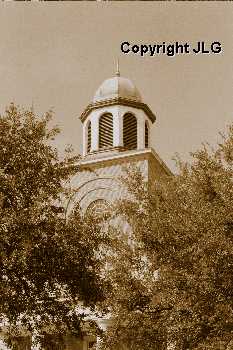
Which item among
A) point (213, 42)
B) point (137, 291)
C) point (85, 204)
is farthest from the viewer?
point (85, 204)

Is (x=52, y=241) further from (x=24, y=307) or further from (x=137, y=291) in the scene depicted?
(x=137, y=291)

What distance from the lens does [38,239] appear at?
15.3 meters

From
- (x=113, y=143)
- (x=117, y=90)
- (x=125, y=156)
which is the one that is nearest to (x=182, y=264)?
(x=125, y=156)

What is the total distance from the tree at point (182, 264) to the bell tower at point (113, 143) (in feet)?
37.6

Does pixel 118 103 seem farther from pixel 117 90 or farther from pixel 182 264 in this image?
pixel 182 264

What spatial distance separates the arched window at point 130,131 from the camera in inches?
1318

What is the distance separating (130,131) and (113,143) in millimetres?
1287

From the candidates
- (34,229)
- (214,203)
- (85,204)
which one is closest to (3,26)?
(34,229)

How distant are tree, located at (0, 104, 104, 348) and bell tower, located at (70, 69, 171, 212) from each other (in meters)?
15.1

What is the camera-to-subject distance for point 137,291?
18531mm

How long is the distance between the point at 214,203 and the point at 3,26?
8.43 metres

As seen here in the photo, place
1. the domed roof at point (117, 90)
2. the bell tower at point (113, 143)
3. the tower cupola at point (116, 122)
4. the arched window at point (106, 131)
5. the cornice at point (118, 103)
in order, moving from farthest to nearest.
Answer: the domed roof at point (117, 90) < the cornice at point (118, 103) < the arched window at point (106, 131) < the tower cupola at point (116, 122) < the bell tower at point (113, 143)

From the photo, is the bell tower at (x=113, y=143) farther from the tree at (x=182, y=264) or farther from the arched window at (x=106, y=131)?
the tree at (x=182, y=264)

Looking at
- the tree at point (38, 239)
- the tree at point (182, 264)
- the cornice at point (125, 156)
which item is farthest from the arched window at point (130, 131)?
the tree at point (38, 239)
